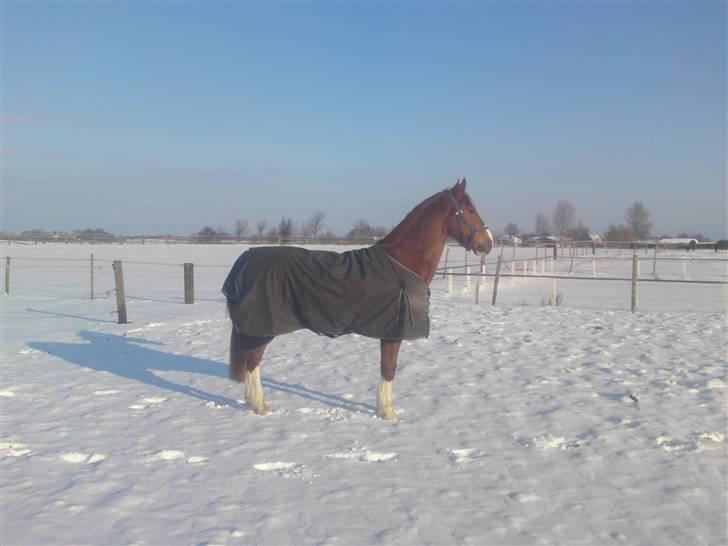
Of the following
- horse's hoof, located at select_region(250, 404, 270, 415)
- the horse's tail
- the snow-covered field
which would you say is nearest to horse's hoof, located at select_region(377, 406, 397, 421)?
the snow-covered field

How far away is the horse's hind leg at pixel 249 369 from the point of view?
502cm

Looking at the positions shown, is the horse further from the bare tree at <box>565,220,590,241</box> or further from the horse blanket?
the bare tree at <box>565,220,590,241</box>

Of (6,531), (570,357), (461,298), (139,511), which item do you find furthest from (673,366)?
(461,298)

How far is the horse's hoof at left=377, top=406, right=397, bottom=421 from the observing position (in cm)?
484

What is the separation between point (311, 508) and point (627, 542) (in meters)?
1.65

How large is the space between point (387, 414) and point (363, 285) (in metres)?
1.13

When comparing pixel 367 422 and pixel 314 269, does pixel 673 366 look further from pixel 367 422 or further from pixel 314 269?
pixel 314 269

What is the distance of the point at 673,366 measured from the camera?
6574 millimetres

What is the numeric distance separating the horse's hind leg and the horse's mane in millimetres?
1400

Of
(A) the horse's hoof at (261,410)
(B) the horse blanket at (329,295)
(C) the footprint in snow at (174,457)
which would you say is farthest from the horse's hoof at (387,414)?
(C) the footprint in snow at (174,457)

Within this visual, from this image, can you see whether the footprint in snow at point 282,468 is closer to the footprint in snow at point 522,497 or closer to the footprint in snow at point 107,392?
the footprint in snow at point 522,497

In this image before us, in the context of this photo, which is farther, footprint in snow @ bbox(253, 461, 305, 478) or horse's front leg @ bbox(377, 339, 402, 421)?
horse's front leg @ bbox(377, 339, 402, 421)

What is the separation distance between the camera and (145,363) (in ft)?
23.4

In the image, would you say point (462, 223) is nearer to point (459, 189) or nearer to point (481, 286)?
point (459, 189)
